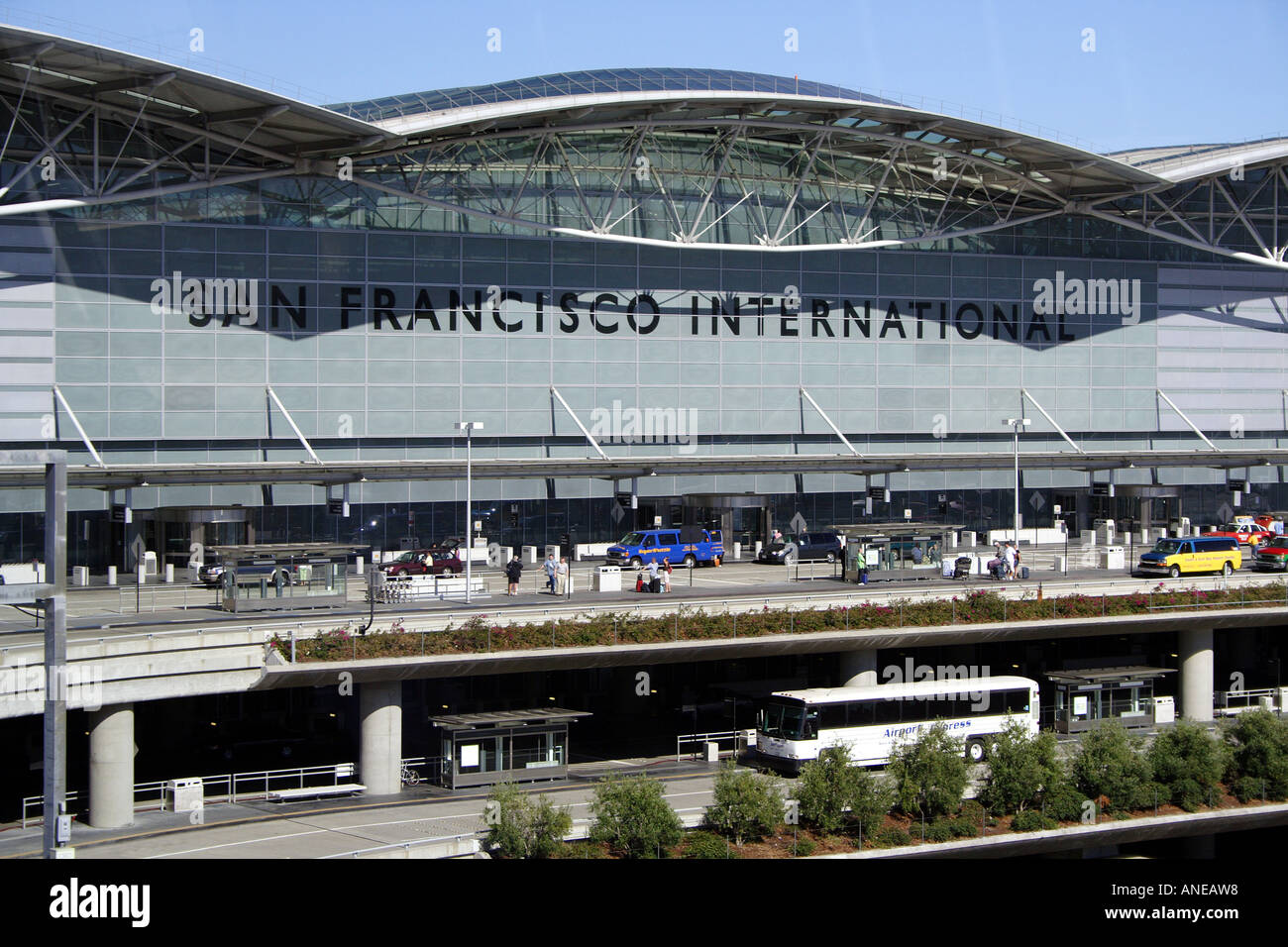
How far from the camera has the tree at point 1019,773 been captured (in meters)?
33.2

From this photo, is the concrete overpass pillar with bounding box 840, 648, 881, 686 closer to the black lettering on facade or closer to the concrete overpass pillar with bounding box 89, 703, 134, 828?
the concrete overpass pillar with bounding box 89, 703, 134, 828

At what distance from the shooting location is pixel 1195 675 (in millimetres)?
45875

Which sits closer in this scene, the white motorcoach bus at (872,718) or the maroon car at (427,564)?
the white motorcoach bus at (872,718)

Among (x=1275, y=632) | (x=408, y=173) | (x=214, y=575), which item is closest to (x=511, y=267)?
(x=408, y=173)

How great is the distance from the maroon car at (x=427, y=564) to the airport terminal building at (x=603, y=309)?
18.3 ft

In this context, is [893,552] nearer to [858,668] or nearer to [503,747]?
[858,668]

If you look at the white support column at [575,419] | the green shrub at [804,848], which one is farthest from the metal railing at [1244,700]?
the white support column at [575,419]

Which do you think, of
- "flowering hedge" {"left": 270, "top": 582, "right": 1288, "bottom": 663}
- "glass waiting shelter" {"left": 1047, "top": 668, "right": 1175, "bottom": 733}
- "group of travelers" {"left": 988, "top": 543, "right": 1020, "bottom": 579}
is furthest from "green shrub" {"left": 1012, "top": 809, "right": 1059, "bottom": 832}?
"group of travelers" {"left": 988, "top": 543, "right": 1020, "bottom": 579}

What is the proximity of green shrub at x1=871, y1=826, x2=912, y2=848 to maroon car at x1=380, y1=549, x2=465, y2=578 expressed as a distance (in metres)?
25.8

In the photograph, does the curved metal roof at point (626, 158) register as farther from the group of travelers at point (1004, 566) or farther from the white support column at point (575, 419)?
the group of travelers at point (1004, 566)

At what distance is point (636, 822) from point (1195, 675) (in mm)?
26001

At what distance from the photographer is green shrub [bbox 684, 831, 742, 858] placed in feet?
91.9

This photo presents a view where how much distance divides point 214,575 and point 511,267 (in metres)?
22.8
